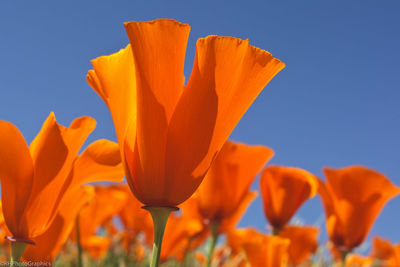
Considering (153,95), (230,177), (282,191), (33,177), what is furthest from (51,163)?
(282,191)

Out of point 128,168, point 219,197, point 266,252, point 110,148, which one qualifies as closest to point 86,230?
point 219,197

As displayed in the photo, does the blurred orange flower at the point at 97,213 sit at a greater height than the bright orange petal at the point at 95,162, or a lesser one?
lesser

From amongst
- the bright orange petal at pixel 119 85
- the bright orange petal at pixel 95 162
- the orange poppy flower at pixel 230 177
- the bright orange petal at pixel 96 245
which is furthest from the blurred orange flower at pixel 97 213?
the bright orange petal at pixel 119 85

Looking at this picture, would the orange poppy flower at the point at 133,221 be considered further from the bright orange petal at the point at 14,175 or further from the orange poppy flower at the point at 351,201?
the bright orange petal at the point at 14,175

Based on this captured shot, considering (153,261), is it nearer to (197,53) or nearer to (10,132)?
(197,53)

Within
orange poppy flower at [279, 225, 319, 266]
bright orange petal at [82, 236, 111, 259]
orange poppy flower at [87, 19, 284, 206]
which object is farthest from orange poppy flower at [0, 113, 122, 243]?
orange poppy flower at [279, 225, 319, 266]

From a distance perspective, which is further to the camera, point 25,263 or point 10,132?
point 25,263

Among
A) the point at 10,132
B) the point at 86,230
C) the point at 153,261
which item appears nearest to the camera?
the point at 153,261

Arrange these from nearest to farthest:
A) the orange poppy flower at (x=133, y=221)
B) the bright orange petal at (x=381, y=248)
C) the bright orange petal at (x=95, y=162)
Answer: the bright orange petal at (x=95, y=162), the orange poppy flower at (x=133, y=221), the bright orange petal at (x=381, y=248)
